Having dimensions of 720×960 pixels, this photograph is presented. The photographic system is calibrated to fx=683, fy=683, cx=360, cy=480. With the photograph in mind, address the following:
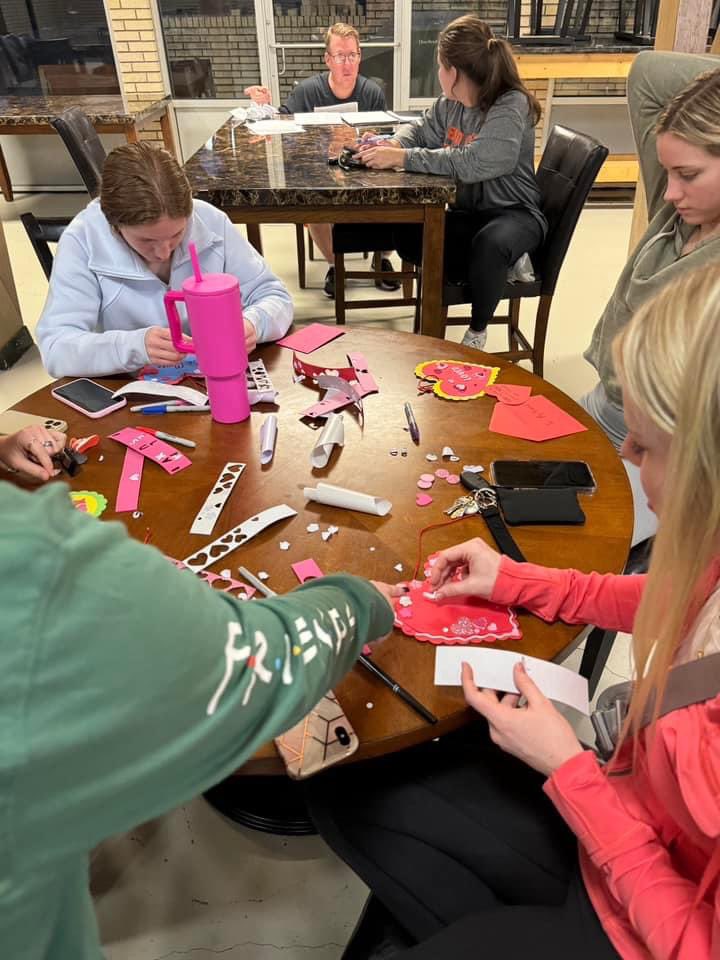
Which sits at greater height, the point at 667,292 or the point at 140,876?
the point at 667,292

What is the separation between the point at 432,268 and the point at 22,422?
1.66 m

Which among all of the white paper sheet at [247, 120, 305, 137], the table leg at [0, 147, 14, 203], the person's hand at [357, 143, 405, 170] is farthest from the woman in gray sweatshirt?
the table leg at [0, 147, 14, 203]

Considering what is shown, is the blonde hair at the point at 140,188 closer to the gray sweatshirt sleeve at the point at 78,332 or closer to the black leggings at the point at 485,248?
the gray sweatshirt sleeve at the point at 78,332

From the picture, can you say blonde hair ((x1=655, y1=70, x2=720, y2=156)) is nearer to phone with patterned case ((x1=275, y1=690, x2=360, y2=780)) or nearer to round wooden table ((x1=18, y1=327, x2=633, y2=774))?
round wooden table ((x1=18, y1=327, x2=633, y2=774))

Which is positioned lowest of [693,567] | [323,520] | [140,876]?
[140,876]

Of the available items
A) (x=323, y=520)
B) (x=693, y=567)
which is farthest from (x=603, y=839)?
(x=323, y=520)

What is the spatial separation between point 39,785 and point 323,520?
0.69 m

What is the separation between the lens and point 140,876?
1.38 metres

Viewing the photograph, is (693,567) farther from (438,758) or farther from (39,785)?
(39,785)

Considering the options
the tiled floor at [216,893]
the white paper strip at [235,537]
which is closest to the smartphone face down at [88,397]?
the white paper strip at [235,537]

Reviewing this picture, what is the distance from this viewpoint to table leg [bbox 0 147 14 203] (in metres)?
5.69

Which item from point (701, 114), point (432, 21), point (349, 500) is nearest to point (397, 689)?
point (349, 500)

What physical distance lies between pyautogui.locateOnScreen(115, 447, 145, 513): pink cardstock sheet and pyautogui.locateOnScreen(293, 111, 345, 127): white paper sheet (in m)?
2.97

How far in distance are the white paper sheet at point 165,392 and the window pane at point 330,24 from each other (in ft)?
17.0
